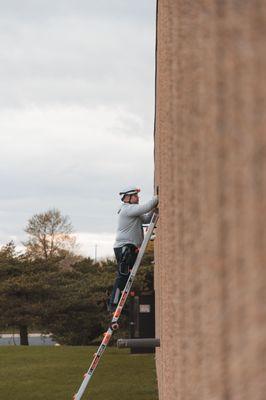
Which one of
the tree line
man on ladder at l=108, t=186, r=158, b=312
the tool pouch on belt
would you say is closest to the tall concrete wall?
man on ladder at l=108, t=186, r=158, b=312

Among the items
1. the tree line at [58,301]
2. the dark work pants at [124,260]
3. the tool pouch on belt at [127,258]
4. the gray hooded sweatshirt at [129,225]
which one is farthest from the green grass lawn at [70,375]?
the tree line at [58,301]

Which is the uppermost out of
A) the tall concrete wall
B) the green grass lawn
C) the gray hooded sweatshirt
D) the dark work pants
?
the gray hooded sweatshirt

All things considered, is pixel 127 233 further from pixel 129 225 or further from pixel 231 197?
pixel 231 197

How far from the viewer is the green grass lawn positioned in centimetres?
1148

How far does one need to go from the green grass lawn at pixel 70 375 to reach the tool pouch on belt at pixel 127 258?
3662 millimetres

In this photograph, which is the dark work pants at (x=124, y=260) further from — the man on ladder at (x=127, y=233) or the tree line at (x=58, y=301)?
the tree line at (x=58, y=301)

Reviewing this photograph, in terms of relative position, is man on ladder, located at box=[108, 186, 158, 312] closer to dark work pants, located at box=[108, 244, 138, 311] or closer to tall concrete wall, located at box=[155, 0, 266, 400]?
dark work pants, located at box=[108, 244, 138, 311]

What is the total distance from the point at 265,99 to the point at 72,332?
28.6 meters

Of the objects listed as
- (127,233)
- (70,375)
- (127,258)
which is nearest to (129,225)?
(127,233)

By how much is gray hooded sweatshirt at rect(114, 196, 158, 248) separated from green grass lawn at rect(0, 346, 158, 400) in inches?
153

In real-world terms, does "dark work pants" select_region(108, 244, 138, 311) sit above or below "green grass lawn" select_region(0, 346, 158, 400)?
above

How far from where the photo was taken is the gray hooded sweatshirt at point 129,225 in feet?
23.7

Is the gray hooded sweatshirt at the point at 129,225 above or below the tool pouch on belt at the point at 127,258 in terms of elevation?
above

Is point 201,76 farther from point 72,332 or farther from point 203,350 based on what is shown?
point 72,332
